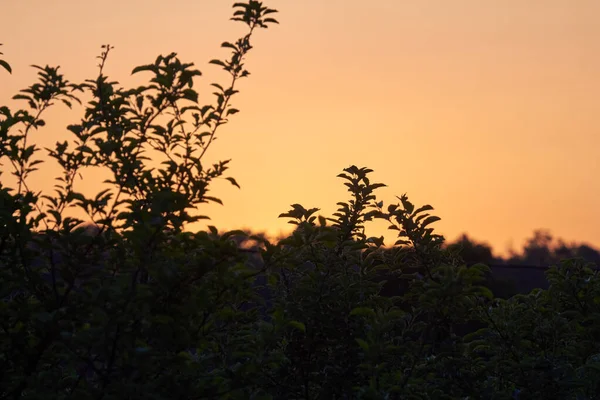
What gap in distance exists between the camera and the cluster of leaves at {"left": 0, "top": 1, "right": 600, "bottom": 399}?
497 centimetres

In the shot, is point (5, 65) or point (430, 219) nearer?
point (5, 65)

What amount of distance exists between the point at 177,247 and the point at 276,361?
3.61 ft

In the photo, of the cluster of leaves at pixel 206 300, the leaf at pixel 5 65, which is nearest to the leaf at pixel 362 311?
the cluster of leaves at pixel 206 300

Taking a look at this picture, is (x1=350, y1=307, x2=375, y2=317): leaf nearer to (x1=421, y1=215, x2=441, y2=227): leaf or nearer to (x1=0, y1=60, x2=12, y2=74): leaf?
(x1=421, y1=215, x2=441, y2=227): leaf

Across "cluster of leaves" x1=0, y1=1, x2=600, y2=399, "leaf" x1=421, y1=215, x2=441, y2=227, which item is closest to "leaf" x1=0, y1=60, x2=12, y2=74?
"cluster of leaves" x1=0, y1=1, x2=600, y2=399

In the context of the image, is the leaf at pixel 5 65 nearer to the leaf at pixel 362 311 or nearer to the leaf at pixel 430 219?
the leaf at pixel 362 311

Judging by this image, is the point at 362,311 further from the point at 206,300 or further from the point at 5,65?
the point at 5,65

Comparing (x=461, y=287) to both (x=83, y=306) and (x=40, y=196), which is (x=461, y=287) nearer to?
(x=83, y=306)

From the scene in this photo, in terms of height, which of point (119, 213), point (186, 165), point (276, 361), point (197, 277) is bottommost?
point (276, 361)


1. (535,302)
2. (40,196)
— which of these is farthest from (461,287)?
(40,196)

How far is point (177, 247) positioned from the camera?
5.22 m

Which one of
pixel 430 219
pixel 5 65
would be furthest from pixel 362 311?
pixel 5 65

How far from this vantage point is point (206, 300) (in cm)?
510

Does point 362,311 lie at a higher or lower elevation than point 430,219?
lower
